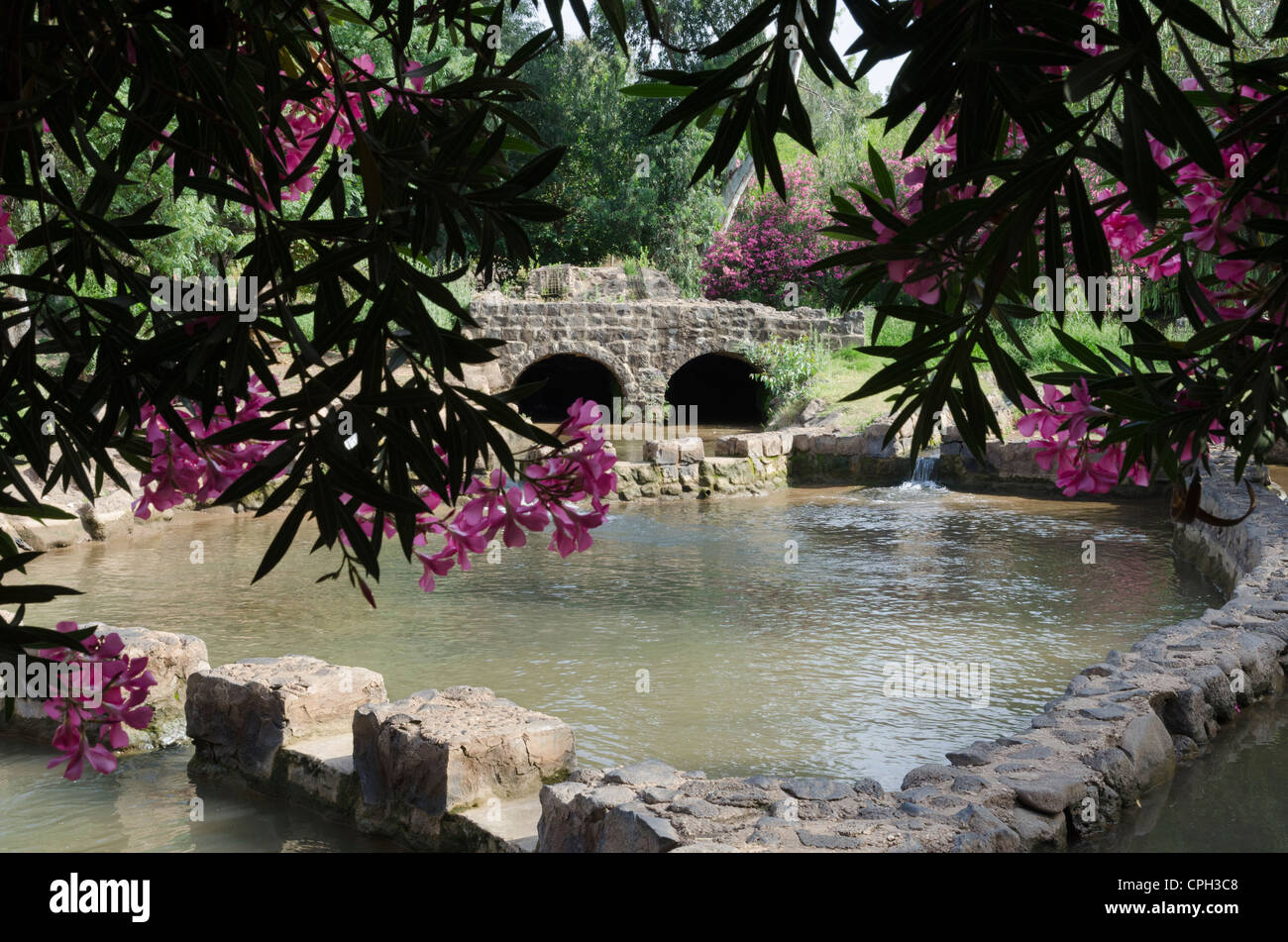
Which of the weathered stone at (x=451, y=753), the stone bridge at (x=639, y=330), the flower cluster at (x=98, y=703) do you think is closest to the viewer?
the flower cluster at (x=98, y=703)

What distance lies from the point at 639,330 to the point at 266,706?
51.2 feet

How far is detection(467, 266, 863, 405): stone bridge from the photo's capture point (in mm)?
19828

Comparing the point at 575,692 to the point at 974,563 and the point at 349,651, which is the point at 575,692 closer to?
the point at 349,651

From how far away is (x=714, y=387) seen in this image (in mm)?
24859

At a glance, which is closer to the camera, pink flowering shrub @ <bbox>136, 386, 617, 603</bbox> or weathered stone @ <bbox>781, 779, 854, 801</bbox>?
pink flowering shrub @ <bbox>136, 386, 617, 603</bbox>


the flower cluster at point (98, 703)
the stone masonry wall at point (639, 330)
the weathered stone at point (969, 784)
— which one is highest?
the stone masonry wall at point (639, 330)

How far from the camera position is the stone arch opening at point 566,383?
23016 millimetres

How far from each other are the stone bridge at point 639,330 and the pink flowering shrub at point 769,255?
92.5 inches

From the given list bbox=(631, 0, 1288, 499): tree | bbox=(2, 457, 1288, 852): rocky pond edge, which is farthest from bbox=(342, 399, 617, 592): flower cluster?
bbox=(2, 457, 1288, 852): rocky pond edge

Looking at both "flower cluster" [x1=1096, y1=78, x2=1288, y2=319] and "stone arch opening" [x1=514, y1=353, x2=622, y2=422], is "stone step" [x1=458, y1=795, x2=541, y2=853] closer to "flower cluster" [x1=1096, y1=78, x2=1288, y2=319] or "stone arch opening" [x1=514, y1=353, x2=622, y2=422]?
"flower cluster" [x1=1096, y1=78, x2=1288, y2=319]

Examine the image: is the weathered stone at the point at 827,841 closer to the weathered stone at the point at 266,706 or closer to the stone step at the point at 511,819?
the stone step at the point at 511,819

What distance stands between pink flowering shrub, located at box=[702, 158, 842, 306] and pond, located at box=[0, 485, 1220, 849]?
11.0 metres

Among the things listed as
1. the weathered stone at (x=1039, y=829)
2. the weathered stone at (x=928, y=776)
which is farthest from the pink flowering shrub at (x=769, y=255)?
the weathered stone at (x=1039, y=829)

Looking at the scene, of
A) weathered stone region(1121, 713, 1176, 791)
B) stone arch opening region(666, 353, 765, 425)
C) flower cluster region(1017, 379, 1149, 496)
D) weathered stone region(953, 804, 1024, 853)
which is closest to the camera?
flower cluster region(1017, 379, 1149, 496)
